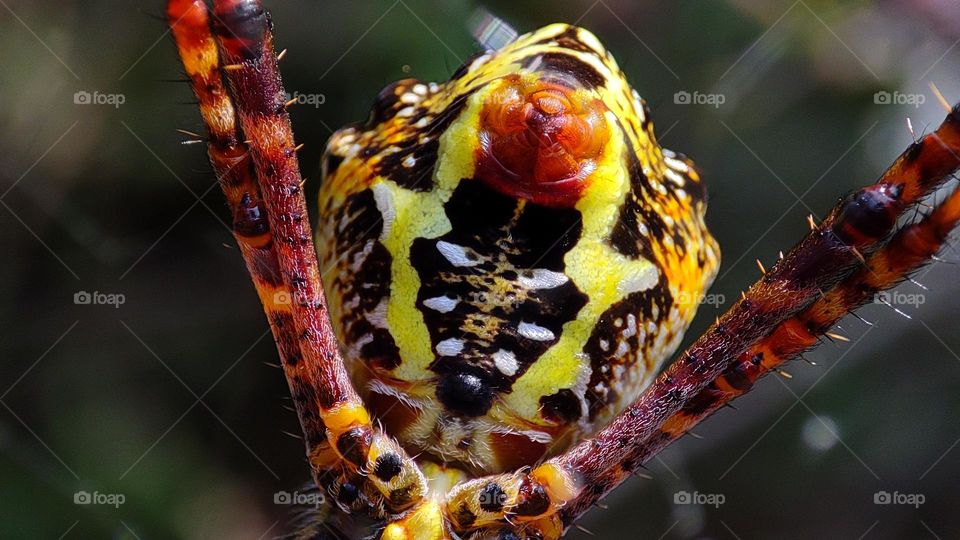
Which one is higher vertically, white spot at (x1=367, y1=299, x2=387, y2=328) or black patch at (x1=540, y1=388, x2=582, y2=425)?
white spot at (x1=367, y1=299, x2=387, y2=328)

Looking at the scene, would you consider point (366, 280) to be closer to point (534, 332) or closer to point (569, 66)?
point (534, 332)

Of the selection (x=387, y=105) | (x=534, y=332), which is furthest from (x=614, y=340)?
(x=387, y=105)

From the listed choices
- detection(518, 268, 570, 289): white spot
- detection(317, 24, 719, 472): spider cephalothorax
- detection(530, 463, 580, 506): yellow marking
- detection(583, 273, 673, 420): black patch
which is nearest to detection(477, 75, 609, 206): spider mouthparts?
detection(317, 24, 719, 472): spider cephalothorax

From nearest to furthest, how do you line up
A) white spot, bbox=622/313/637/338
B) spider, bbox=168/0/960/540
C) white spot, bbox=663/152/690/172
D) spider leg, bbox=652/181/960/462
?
spider leg, bbox=652/181/960/462 < spider, bbox=168/0/960/540 < white spot, bbox=622/313/637/338 < white spot, bbox=663/152/690/172

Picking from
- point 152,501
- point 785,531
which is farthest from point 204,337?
point 785,531

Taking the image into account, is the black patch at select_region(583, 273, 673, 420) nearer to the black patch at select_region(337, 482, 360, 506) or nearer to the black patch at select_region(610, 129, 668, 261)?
the black patch at select_region(610, 129, 668, 261)

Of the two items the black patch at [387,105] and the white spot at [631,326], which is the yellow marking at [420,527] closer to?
the white spot at [631,326]

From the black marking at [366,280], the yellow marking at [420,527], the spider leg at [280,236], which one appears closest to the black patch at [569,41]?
the black marking at [366,280]
